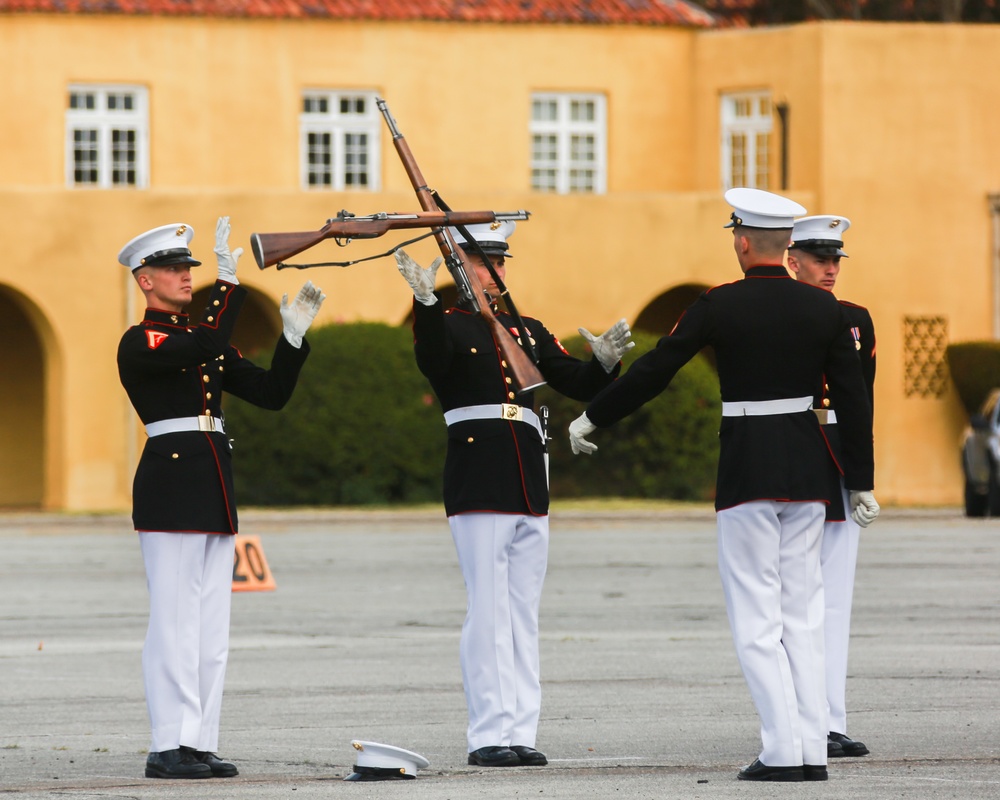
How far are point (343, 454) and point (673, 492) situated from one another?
4713 mm

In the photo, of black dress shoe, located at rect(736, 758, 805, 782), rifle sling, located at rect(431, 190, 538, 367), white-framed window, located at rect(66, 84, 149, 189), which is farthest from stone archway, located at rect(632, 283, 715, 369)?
black dress shoe, located at rect(736, 758, 805, 782)

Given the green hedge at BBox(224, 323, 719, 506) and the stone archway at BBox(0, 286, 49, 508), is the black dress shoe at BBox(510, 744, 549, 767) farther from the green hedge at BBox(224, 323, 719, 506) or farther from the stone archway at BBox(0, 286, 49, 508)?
the stone archway at BBox(0, 286, 49, 508)

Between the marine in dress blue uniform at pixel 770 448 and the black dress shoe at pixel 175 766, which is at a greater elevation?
the marine in dress blue uniform at pixel 770 448

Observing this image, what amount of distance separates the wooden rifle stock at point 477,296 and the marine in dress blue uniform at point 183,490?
0.59m

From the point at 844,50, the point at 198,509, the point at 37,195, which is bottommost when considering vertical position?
the point at 198,509

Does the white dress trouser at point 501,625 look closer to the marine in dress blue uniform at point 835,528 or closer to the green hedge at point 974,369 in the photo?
the marine in dress blue uniform at point 835,528

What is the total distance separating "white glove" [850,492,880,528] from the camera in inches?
321

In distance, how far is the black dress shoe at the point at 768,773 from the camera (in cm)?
745

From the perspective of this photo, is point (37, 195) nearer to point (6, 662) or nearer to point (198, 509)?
point (6, 662)

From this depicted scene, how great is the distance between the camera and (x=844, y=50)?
30.6 metres

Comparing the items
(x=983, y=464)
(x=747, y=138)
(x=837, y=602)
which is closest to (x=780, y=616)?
(x=837, y=602)

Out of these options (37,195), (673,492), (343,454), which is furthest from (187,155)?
(673,492)

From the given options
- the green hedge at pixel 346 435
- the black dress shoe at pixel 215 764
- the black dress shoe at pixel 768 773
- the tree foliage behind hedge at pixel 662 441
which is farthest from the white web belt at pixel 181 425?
the tree foliage behind hedge at pixel 662 441

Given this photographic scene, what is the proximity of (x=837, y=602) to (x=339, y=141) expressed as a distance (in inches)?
942
